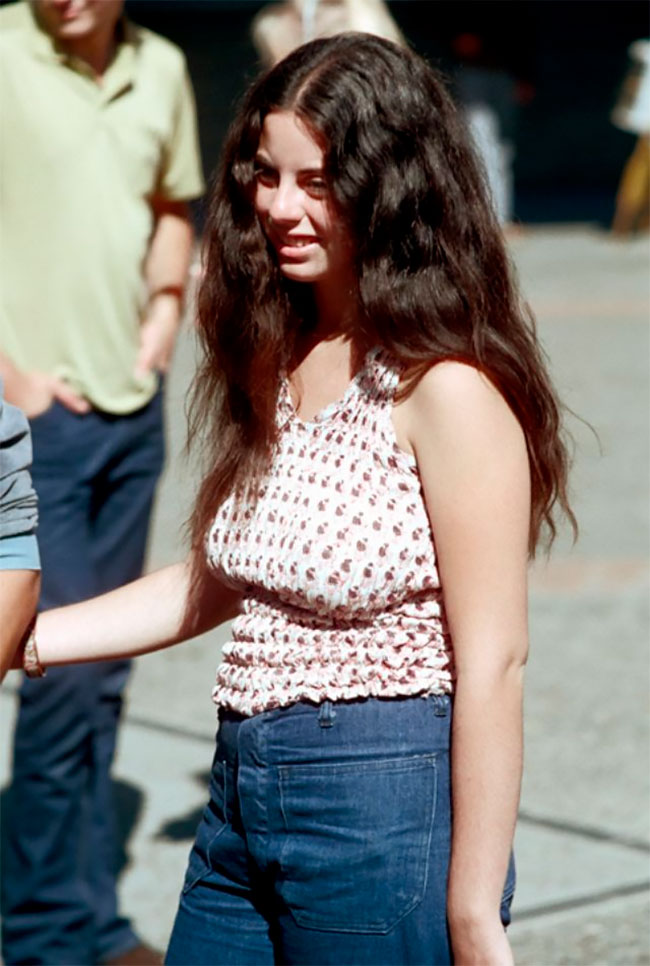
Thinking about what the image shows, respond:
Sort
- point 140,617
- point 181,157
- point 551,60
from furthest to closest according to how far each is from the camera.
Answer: point 551,60 → point 181,157 → point 140,617

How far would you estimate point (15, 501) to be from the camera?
229cm

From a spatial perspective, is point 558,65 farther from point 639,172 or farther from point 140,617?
point 140,617

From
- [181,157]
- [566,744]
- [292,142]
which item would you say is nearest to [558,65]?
[566,744]

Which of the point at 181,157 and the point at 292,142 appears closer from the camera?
the point at 292,142

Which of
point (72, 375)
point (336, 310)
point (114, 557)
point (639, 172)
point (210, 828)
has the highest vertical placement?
point (336, 310)

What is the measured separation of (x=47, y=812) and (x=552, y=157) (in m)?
22.9

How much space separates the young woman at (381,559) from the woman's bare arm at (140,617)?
0.67ft

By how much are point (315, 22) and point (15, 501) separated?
2380 mm

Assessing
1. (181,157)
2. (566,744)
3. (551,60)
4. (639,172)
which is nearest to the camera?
(181,157)

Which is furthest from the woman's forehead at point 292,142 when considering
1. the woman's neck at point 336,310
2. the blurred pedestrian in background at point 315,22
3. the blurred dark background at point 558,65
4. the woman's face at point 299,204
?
the blurred dark background at point 558,65

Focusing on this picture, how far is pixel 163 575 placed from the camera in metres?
2.67

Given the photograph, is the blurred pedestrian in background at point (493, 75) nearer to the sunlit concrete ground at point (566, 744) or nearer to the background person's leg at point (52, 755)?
the sunlit concrete ground at point (566, 744)

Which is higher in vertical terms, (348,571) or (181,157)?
(348,571)

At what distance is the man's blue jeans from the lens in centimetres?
371
